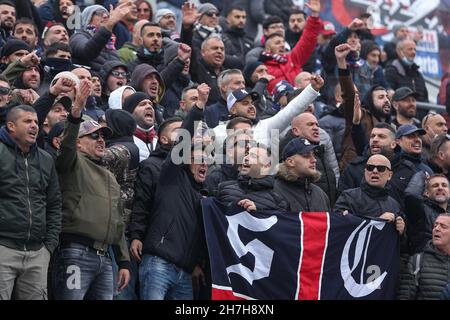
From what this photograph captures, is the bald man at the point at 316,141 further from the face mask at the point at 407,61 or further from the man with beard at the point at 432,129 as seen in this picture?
the face mask at the point at 407,61

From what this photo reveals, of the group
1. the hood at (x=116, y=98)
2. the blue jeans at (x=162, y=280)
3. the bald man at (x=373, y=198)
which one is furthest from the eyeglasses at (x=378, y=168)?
the hood at (x=116, y=98)

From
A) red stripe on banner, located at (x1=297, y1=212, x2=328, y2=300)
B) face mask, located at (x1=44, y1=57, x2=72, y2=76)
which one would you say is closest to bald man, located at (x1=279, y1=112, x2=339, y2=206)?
red stripe on banner, located at (x1=297, y1=212, x2=328, y2=300)

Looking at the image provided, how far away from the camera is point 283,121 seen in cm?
1298

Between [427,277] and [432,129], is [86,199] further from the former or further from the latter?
[432,129]

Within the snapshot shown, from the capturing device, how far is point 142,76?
43.8ft

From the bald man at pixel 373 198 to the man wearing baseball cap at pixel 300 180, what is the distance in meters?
0.27

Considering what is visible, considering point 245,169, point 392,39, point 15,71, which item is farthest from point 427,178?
point 392,39

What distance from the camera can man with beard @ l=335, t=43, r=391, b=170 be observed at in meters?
13.9

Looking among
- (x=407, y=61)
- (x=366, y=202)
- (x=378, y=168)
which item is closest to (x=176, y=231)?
(x=366, y=202)

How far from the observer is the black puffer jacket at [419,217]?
488 inches

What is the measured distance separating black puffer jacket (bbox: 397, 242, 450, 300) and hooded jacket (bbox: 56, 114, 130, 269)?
2.91 m

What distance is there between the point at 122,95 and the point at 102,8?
9.25 feet

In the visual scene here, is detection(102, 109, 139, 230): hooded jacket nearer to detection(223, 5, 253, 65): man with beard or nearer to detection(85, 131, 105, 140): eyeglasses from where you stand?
detection(85, 131, 105, 140): eyeglasses

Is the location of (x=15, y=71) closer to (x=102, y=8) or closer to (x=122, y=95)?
(x=122, y=95)
